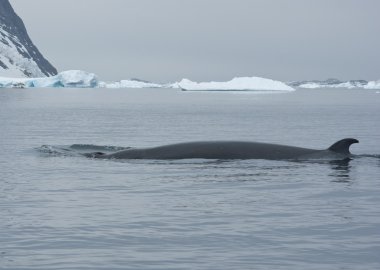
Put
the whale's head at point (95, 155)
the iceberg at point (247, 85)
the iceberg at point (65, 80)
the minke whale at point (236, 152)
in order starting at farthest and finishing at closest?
the iceberg at point (65, 80)
the iceberg at point (247, 85)
the whale's head at point (95, 155)
the minke whale at point (236, 152)

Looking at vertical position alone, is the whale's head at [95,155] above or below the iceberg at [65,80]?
below

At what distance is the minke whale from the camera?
17.1m

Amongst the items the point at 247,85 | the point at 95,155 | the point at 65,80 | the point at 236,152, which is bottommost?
the point at 95,155

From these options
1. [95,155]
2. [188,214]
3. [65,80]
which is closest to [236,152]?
[95,155]

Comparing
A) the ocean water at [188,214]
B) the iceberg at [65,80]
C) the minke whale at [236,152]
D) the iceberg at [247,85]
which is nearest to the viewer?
the ocean water at [188,214]

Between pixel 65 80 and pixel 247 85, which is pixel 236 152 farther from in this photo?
pixel 65 80

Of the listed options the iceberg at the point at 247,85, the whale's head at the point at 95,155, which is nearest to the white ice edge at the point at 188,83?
the iceberg at the point at 247,85

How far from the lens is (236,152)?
1717 centimetres

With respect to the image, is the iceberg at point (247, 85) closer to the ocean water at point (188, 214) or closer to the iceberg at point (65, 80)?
the iceberg at point (65, 80)

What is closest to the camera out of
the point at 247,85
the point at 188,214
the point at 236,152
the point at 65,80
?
the point at 188,214

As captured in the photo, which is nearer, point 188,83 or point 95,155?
point 95,155

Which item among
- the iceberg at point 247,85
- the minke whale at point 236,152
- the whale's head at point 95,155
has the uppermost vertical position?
the iceberg at point 247,85

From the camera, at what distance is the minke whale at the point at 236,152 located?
17.1 meters

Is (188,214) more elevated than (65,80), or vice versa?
(65,80)
